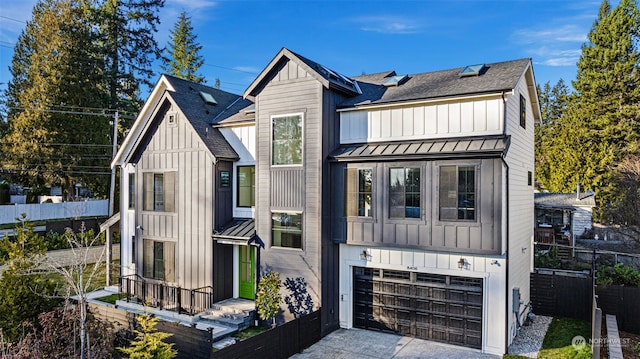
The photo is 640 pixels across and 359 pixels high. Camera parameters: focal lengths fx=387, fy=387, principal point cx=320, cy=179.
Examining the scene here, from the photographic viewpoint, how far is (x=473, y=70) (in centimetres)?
1091

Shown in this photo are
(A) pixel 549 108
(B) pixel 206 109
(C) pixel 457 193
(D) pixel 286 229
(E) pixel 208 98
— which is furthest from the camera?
(A) pixel 549 108

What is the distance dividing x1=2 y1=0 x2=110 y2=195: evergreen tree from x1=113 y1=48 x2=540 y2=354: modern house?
14.7 m

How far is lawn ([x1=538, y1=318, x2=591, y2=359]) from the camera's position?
29.2 feet

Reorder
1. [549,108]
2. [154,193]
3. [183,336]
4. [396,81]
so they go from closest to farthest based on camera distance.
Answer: [183,336] < [396,81] < [154,193] < [549,108]

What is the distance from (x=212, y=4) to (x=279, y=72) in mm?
8444

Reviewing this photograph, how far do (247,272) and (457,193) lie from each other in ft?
22.7

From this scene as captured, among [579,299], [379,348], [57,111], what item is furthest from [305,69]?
[57,111]

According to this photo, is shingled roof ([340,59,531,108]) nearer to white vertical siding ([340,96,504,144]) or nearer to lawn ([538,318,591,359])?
white vertical siding ([340,96,504,144])

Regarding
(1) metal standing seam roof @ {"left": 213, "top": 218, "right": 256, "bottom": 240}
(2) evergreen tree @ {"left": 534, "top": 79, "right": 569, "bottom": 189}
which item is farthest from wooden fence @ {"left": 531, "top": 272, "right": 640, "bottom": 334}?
(2) evergreen tree @ {"left": 534, "top": 79, "right": 569, "bottom": 189}

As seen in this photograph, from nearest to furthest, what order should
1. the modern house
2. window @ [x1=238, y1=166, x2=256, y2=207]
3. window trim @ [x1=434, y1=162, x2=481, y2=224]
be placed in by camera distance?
window trim @ [x1=434, y1=162, x2=481, y2=224] → the modern house → window @ [x1=238, y1=166, x2=256, y2=207]

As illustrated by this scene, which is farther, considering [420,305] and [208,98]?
[208,98]

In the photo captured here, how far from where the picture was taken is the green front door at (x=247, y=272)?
12227 mm

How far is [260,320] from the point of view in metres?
11.0

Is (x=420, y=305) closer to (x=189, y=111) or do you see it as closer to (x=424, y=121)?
(x=424, y=121)
